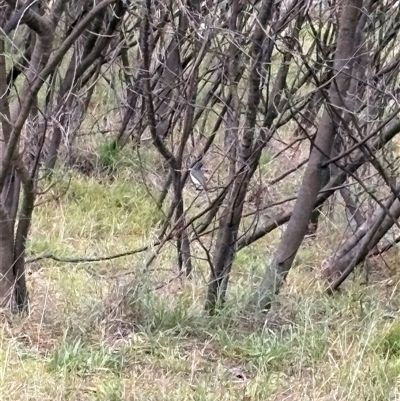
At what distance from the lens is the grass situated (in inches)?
104

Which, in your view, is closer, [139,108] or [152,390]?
[152,390]

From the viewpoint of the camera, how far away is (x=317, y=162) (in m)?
3.01

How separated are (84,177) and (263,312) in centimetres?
260

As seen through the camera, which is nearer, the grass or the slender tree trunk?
the grass

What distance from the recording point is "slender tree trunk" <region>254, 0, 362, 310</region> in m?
2.87

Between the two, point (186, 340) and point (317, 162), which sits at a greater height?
point (317, 162)

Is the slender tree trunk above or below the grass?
above

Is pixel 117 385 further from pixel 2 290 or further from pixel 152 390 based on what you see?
pixel 2 290

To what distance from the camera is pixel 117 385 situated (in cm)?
259

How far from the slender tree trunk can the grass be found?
0.50 feet

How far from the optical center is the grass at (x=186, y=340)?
2.63 meters

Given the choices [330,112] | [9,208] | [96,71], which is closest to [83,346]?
[9,208]

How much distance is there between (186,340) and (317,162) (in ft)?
3.00

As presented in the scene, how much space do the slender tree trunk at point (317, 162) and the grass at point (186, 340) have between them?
152 mm
